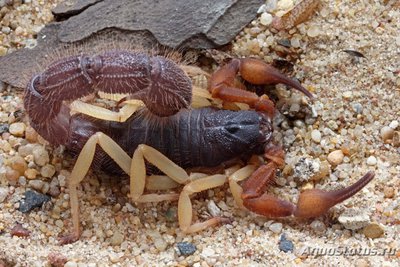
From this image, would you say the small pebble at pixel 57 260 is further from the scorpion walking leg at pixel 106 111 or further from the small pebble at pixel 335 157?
the small pebble at pixel 335 157

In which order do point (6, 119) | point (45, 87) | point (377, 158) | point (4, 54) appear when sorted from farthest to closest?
point (4, 54), point (6, 119), point (377, 158), point (45, 87)

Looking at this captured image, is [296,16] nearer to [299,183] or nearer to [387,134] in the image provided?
[387,134]

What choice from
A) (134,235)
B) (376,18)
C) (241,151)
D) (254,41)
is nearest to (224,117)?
(241,151)

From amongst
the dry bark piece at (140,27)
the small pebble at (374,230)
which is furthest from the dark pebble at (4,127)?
the small pebble at (374,230)

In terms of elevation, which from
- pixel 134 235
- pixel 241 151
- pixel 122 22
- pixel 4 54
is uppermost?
pixel 122 22

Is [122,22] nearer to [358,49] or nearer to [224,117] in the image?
[224,117]

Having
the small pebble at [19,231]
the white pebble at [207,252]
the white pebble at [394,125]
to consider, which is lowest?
the white pebble at [207,252]

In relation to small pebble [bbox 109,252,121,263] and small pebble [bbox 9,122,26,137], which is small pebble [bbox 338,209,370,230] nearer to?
small pebble [bbox 109,252,121,263]
